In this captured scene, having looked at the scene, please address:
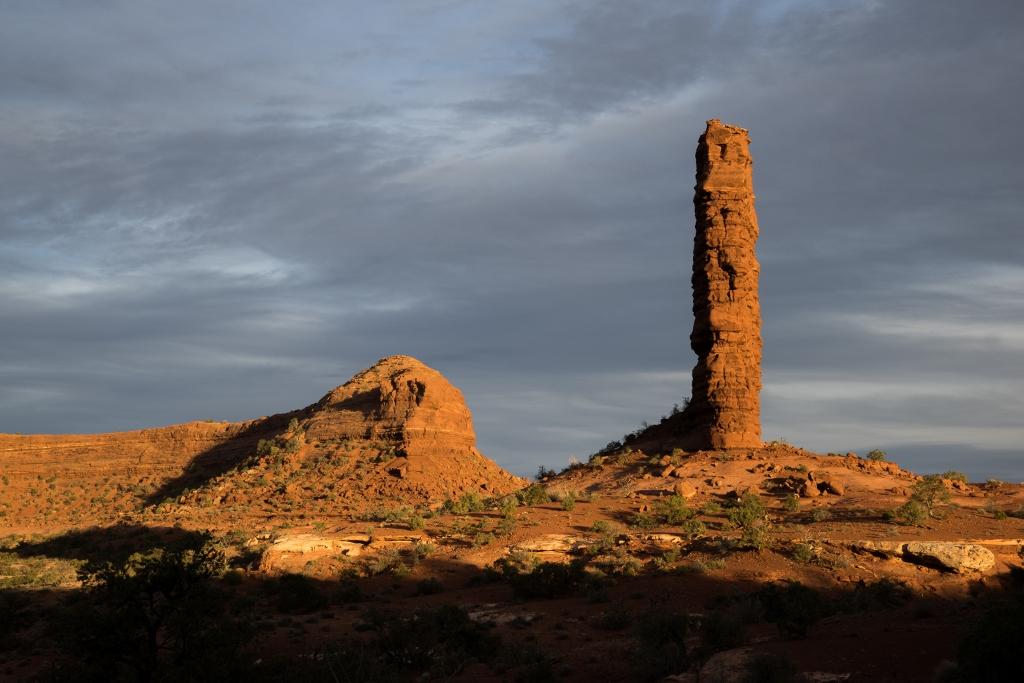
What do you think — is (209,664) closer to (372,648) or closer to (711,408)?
(372,648)

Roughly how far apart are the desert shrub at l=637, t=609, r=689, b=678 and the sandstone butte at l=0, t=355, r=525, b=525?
2940 centimetres

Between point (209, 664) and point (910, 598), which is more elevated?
point (910, 598)

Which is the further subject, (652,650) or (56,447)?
(56,447)

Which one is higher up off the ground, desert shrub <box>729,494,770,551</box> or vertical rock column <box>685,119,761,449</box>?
vertical rock column <box>685,119,761,449</box>

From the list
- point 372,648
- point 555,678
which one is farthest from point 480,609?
point 555,678

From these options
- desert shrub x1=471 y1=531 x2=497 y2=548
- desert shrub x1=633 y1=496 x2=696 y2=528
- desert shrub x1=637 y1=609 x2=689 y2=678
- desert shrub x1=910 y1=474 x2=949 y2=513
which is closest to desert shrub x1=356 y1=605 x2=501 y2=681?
desert shrub x1=637 y1=609 x2=689 y2=678

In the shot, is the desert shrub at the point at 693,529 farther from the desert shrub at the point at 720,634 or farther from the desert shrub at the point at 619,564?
the desert shrub at the point at 720,634

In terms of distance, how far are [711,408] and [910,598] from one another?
16.3m

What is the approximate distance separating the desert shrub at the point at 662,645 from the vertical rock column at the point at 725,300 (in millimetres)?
20144

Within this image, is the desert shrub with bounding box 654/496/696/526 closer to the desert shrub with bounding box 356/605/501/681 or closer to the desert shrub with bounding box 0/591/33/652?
the desert shrub with bounding box 356/605/501/681

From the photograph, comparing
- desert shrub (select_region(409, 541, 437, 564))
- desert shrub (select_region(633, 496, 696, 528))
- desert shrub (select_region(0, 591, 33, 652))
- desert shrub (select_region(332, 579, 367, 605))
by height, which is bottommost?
desert shrub (select_region(0, 591, 33, 652))

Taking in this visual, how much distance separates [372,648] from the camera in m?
21.8

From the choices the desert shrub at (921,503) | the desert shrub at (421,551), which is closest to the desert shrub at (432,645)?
the desert shrub at (421,551)

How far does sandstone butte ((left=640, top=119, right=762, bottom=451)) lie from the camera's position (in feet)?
128
